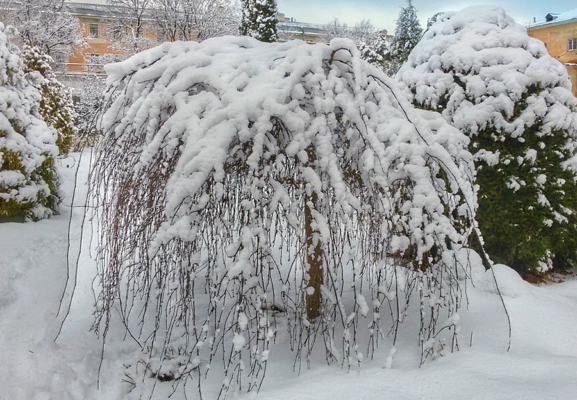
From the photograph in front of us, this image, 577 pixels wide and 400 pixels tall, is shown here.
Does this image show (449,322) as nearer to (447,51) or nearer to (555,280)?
(555,280)

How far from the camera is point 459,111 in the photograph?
138 inches

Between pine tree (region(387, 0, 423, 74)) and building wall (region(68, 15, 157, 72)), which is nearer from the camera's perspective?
pine tree (region(387, 0, 423, 74))

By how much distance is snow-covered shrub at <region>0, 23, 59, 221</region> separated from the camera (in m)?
3.93

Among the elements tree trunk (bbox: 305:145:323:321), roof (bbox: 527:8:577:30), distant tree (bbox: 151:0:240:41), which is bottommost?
tree trunk (bbox: 305:145:323:321)

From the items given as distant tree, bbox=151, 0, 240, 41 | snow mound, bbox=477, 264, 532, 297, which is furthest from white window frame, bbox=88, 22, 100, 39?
snow mound, bbox=477, 264, 532, 297

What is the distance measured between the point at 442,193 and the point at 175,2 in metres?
21.1

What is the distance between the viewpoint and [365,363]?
2158 millimetres

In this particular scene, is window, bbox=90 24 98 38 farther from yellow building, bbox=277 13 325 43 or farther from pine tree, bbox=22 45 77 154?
pine tree, bbox=22 45 77 154

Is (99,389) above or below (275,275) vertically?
below

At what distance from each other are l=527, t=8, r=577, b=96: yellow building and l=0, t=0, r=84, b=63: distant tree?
90.1ft

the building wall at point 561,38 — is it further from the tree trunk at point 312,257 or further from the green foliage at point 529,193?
the tree trunk at point 312,257

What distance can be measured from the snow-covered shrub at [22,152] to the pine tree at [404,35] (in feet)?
51.3

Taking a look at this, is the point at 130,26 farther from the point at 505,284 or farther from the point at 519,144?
the point at 505,284

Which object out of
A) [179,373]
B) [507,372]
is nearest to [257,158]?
[179,373]
